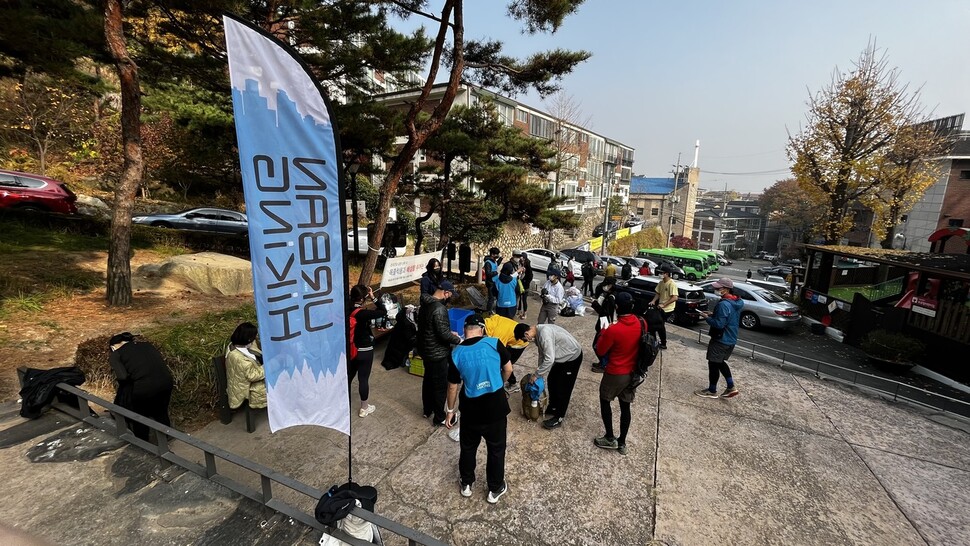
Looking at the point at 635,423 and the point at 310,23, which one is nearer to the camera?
the point at 635,423

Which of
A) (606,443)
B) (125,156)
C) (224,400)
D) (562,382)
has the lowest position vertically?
(606,443)

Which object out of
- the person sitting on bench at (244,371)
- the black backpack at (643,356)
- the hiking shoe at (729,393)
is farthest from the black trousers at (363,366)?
the hiking shoe at (729,393)

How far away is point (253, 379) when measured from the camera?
184 inches

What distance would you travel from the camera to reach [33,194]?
496 inches

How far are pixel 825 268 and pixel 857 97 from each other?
26.9 ft

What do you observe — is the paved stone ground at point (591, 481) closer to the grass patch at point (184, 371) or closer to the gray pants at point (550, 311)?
the grass patch at point (184, 371)

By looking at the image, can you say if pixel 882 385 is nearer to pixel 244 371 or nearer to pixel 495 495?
pixel 495 495

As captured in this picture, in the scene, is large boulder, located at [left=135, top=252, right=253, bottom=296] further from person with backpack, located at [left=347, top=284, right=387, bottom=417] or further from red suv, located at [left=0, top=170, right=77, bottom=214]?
red suv, located at [left=0, top=170, right=77, bottom=214]

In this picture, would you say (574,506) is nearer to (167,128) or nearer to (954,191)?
(167,128)

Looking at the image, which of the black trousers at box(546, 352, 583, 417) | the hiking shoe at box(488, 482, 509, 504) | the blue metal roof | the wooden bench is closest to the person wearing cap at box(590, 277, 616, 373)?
the black trousers at box(546, 352, 583, 417)

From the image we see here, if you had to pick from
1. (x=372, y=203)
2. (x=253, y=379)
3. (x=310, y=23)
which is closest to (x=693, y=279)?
(x=372, y=203)

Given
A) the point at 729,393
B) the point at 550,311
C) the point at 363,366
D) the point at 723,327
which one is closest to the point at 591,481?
the point at 363,366

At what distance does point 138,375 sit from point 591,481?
15.7 ft

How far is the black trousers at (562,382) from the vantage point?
5031mm
